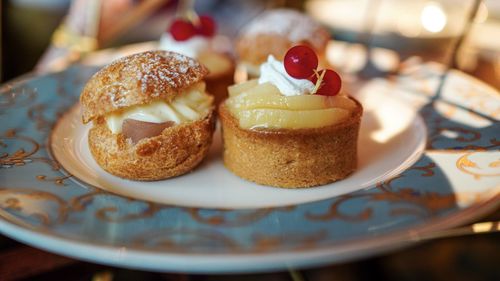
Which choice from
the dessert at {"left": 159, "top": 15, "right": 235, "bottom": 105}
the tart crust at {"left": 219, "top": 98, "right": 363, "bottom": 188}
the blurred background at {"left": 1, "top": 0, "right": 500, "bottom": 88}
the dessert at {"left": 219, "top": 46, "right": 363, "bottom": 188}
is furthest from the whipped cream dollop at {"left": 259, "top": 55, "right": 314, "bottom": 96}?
the blurred background at {"left": 1, "top": 0, "right": 500, "bottom": 88}

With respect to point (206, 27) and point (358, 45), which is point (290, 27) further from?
point (358, 45)

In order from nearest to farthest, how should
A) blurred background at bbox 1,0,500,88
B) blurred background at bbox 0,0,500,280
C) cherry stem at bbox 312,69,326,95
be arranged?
cherry stem at bbox 312,69,326,95 → blurred background at bbox 0,0,500,280 → blurred background at bbox 1,0,500,88

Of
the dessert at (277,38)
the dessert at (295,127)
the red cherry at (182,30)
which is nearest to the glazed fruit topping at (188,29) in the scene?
the red cherry at (182,30)

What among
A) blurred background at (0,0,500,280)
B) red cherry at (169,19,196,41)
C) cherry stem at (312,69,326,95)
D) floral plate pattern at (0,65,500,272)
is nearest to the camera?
floral plate pattern at (0,65,500,272)

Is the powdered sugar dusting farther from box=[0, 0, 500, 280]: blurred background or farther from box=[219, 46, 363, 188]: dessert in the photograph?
box=[219, 46, 363, 188]: dessert

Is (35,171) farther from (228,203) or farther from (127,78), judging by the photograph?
(228,203)

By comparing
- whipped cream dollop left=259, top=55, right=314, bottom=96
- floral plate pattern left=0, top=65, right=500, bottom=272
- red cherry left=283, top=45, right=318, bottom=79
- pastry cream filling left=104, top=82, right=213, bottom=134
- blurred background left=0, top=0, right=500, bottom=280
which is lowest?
blurred background left=0, top=0, right=500, bottom=280

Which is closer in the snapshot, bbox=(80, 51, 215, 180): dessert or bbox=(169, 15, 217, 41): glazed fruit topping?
bbox=(80, 51, 215, 180): dessert

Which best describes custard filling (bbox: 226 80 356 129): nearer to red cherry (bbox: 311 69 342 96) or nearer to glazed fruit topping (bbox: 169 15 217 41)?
red cherry (bbox: 311 69 342 96)

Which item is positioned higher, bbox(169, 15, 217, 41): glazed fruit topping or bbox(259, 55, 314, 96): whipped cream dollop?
bbox(259, 55, 314, 96): whipped cream dollop
